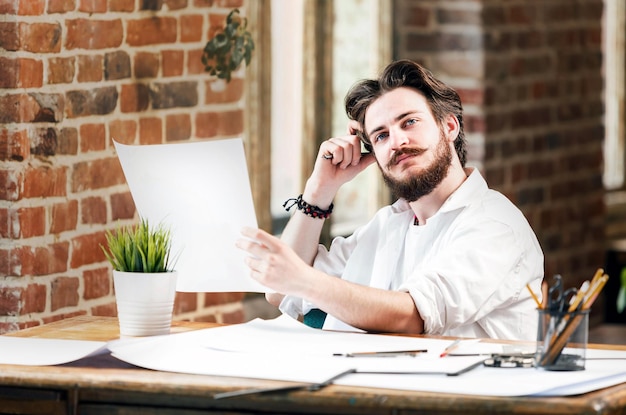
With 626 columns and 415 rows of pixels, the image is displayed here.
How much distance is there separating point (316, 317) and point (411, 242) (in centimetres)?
28

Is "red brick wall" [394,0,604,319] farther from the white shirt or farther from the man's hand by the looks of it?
the man's hand

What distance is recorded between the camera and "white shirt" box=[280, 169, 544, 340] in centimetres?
242

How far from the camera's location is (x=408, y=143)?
263 centimetres

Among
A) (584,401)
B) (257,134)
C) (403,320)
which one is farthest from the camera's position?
(257,134)

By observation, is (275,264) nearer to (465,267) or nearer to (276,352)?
(276,352)

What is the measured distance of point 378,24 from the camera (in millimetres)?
4602

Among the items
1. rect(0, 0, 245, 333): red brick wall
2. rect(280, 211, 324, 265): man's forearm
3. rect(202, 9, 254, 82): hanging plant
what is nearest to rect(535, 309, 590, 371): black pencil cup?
rect(280, 211, 324, 265): man's forearm

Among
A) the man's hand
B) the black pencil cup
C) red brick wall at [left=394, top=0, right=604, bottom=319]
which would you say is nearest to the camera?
the black pencil cup

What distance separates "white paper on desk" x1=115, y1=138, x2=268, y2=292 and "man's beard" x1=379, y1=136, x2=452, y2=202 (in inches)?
11.6

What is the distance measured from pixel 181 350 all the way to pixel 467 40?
107 inches

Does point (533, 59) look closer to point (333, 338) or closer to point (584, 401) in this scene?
point (333, 338)

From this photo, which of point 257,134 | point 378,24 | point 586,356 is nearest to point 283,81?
point 257,134

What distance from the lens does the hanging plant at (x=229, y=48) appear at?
3516 mm

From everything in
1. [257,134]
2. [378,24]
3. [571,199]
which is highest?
[378,24]
